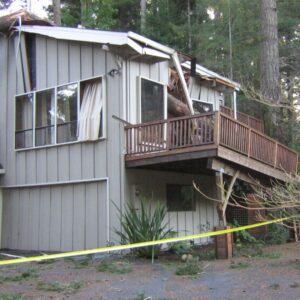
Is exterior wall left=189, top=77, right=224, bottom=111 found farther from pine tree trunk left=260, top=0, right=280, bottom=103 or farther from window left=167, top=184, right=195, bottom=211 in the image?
window left=167, top=184, right=195, bottom=211

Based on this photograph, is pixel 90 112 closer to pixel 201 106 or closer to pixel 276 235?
pixel 201 106

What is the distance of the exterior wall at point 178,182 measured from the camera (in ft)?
45.8

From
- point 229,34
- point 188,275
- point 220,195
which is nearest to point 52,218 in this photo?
point 220,195

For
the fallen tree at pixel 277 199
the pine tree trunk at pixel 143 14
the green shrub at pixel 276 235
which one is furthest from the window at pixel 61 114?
the pine tree trunk at pixel 143 14

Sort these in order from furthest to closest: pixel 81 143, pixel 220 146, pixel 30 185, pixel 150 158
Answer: pixel 30 185
pixel 81 143
pixel 150 158
pixel 220 146

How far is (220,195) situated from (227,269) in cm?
252

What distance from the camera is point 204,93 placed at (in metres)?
18.1

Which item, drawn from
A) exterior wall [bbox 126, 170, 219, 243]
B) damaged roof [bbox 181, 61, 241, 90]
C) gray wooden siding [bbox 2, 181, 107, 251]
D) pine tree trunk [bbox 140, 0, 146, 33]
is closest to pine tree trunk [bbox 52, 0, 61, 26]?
pine tree trunk [bbox 140, 0, 146, 33]

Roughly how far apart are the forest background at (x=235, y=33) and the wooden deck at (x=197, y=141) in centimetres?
355

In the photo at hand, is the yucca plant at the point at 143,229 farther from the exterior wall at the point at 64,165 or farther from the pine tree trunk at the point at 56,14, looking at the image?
the pine tree trunk at the point at 56,14

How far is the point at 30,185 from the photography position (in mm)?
15758

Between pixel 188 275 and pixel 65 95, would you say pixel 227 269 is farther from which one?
pixel 65 95

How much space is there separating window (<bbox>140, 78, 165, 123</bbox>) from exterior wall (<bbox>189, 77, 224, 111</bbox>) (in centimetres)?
253

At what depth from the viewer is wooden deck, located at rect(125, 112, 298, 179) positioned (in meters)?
12.1
